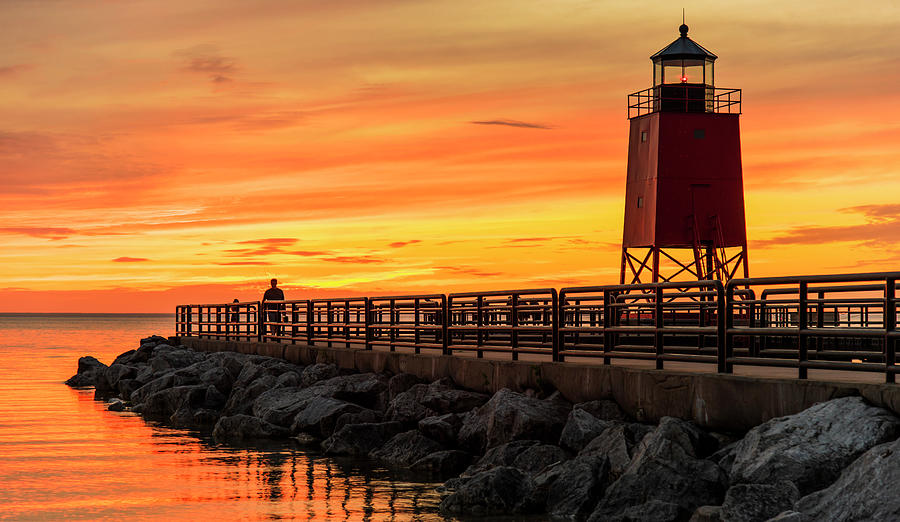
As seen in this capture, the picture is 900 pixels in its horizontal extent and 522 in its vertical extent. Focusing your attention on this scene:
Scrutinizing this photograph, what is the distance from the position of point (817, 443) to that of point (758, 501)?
3.05 ft

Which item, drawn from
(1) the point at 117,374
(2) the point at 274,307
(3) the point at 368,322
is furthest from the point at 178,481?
(1) the point at 117,374

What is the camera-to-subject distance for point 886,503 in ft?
29.7

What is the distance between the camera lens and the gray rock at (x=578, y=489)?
12.3 metres

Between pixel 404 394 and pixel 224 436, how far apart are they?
12.6 ft

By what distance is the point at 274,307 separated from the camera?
1314 inches

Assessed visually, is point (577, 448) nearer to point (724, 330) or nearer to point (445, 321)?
point (724, 330)

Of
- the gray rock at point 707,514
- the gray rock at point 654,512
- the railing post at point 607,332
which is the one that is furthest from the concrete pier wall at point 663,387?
the gray rock at point 707,514

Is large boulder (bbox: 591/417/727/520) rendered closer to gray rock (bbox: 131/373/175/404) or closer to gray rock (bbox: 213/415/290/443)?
gray rock (bbox: 213/415/290/443)

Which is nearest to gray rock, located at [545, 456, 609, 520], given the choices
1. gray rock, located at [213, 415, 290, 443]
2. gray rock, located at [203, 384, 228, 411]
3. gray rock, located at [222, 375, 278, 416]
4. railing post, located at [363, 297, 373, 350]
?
gray rock, located at [213, 415, 290, 443]

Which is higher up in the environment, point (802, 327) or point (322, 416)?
point (802, 327)

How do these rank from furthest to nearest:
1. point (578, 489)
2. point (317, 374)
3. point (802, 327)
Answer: point (317, 374) → point (578, 489) → point (802, 327)

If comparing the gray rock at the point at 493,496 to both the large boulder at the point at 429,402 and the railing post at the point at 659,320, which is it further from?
the large boulder at the point at 429,402

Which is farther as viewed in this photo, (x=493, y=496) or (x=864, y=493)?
(x=493, y=496)

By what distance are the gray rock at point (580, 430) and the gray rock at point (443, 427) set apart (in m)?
2.92
